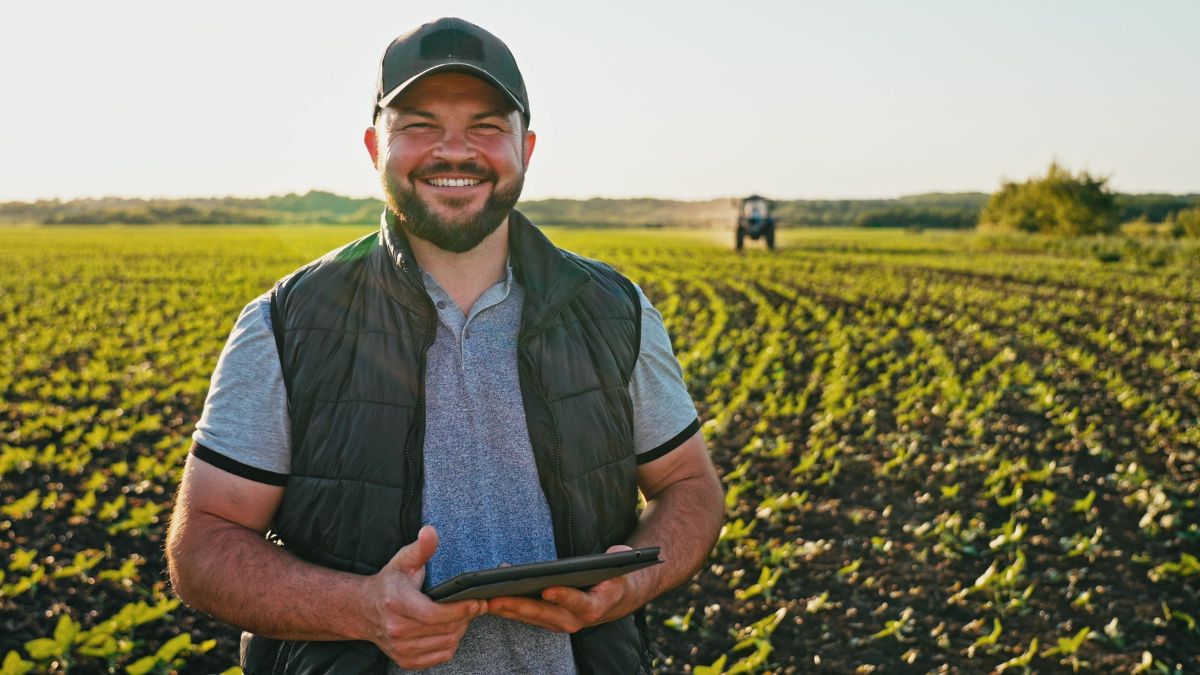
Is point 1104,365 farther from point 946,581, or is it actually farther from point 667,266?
point 667,266

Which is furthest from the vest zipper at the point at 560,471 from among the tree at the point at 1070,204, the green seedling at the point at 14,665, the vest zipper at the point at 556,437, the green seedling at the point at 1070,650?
the tree at the point at 1070,204

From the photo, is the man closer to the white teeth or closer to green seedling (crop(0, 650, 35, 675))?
the white teeth

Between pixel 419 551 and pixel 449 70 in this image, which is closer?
pixel 419 551

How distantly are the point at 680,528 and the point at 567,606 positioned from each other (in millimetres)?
380

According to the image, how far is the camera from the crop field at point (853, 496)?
4.07 meters

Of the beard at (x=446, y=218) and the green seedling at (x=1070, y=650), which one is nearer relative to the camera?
the beard at (x=446, y=218)

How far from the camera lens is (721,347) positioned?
10695 millimetres

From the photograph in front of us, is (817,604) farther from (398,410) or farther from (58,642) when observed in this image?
(398,410)

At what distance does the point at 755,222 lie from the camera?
33.3 metres

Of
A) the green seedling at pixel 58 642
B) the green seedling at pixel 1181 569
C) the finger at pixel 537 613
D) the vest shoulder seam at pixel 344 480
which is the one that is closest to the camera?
the finger at pixel 537 613

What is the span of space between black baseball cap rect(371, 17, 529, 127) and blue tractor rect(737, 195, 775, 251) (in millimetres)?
31777

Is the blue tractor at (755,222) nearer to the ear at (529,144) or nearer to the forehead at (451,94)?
the ear at (529,144)

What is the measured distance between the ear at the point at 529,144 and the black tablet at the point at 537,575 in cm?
82

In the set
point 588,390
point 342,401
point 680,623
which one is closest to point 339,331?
point 342,401
